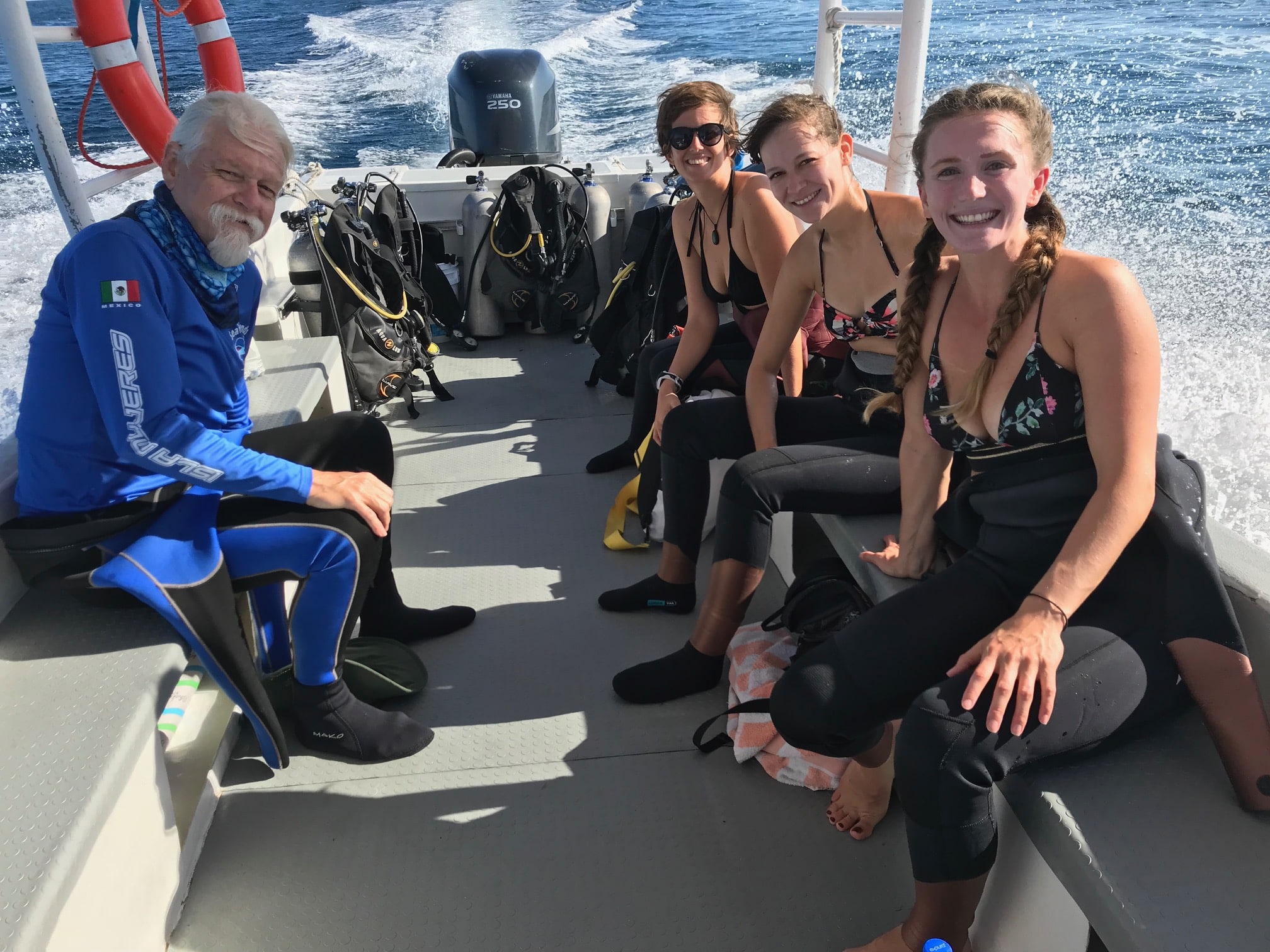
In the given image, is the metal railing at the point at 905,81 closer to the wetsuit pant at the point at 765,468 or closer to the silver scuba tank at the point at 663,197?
the silver scuba tank at the point at 663,197

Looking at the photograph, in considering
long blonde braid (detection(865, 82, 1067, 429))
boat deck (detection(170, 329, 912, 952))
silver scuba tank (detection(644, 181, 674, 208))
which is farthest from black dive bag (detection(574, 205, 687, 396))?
long blonde braid (detection(865, 82, 1067, 429))

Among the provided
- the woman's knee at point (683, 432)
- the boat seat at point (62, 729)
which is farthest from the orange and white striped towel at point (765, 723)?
the boat seat at point (62, 729)

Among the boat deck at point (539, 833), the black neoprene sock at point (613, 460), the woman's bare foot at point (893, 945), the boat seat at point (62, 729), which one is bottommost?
the black neoprene sock at point (613, 460)

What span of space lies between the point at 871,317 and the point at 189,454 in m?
1.24

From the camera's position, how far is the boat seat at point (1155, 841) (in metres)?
0.91

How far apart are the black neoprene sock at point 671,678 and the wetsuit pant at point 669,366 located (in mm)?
737

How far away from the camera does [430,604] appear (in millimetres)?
2086

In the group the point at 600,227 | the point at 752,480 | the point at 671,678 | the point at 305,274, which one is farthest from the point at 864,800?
the point at 600,227

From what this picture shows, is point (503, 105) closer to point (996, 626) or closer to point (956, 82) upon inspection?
point (996, 626)

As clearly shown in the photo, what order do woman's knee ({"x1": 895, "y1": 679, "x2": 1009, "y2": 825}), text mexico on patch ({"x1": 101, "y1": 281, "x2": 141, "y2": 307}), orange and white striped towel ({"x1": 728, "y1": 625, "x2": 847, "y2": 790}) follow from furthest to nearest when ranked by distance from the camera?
1. orange and white striped towel ({"x1": 728, "y1": 625, "x2": 847, "y2": 790})
2. text mexico on patch ({"x1": 101, "y1": 281, "x2": 141, "y2": 307})
3. woman's knee ({"x1": 895, "y1": 679, "x2": 1009, "y2": 825})

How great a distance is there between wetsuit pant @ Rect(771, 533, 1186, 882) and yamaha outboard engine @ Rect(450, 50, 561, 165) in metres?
4.11

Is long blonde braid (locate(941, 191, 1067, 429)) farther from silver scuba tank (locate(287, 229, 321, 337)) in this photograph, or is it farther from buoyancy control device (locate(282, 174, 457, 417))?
silver scuba tank (locate(287, 229, 321, 337))

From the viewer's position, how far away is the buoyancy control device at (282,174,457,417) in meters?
2.87

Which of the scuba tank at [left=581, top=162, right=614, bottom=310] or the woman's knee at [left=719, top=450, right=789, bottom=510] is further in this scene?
the scuba tank at [left=581, top=162, right=614, bottom=310]
